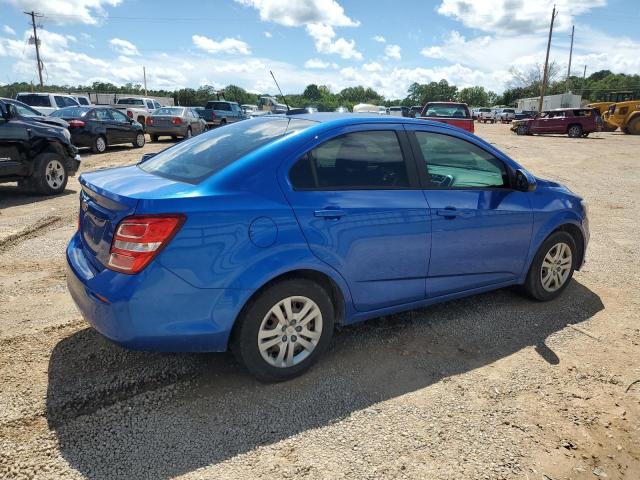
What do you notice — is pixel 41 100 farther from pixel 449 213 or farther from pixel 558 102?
pixel 558 102

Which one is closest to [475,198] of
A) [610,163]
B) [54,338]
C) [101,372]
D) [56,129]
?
[101,372]

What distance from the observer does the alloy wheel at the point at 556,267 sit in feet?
14.4

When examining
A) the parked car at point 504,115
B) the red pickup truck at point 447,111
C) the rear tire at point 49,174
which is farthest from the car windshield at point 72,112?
the parked car at point 504,115

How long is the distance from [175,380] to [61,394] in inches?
25.3

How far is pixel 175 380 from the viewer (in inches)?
121

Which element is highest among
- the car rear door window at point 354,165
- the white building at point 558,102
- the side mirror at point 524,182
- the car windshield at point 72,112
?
the white building at point 558,102

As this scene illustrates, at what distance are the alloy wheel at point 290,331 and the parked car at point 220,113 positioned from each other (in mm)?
22631

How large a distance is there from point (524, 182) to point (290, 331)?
231cm

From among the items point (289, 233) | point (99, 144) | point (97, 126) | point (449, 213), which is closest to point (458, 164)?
point (449, 213)

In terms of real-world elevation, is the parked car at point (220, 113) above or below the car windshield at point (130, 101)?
below

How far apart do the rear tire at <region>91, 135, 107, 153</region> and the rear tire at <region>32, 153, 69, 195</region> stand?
7.63 meters

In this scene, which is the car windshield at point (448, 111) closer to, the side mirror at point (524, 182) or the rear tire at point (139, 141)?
the rear tire at point (139, 141)

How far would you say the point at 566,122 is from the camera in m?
29.4

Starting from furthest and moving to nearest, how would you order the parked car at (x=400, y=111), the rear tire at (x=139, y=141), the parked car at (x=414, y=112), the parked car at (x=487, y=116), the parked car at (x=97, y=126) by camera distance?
the parked car at (x=487, y=116)
the parked car at (x=400, y=111)
the parked car at (x=414, y=112)
the rear tire at (x=139, y=141)
the parked car at (x=97, y=126)
